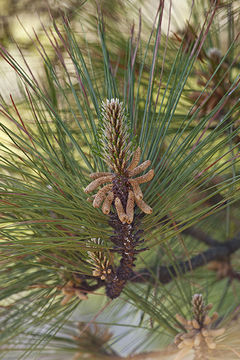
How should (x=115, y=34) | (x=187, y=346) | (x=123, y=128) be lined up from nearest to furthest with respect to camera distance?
(x=123, y=128) → (x=187, y=346) → (x=115, y=34)

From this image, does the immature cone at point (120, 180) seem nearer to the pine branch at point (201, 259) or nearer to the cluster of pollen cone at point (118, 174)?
the cluster of pollen cone at point (118, 174)

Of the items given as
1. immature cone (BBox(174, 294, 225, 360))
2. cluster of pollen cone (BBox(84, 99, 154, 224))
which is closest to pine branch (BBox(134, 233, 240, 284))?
A: immature cone (BBox(174, 294, 225, 360))

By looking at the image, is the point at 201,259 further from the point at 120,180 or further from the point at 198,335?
the point at 120,180

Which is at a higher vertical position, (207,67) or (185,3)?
(185,3)

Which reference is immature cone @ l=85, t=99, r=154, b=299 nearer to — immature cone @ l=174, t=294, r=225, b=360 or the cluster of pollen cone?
the cluster of pollen cone

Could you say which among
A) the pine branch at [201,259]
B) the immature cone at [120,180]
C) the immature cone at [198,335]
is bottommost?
the immature cone at [198,335]

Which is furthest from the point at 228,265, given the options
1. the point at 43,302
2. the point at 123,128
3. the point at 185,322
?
the point at 123,128

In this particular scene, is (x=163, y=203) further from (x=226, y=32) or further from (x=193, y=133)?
(x=226, y=32)

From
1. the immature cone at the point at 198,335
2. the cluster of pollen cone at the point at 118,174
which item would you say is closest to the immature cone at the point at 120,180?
the cluster of pollen cone at the point at 118,174
